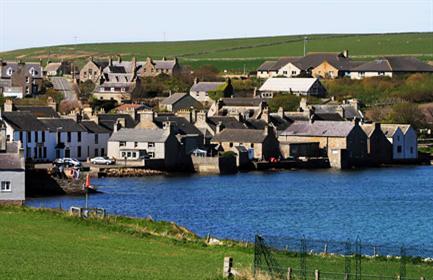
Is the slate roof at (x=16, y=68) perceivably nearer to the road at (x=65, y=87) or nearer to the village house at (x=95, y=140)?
the road at (x=65, y=87)

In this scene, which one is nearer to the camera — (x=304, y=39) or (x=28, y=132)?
(x=28, y=132)

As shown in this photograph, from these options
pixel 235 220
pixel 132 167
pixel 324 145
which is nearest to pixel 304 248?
pixel 235 220

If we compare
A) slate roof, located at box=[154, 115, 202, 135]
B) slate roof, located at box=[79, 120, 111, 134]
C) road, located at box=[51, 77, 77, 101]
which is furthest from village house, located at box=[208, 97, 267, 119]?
road, located at box=[51, 77, 77, 101]

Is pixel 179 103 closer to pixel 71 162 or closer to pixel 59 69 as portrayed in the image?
pixel 71 162

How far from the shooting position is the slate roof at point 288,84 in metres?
113

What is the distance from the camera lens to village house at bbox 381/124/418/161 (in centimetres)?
8138

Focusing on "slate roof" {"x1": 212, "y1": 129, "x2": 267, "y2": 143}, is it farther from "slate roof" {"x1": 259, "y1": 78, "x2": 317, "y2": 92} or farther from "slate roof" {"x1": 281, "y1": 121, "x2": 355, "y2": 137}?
"slate roof" {"x1": 259, "y1": 78, "x2": 317, "y2": 92}

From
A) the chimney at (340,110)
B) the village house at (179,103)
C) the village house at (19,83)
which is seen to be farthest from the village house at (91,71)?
the chimney at (340,110)

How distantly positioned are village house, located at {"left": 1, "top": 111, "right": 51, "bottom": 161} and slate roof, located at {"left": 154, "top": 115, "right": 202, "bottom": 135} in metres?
7.18

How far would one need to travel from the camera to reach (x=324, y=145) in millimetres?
78375

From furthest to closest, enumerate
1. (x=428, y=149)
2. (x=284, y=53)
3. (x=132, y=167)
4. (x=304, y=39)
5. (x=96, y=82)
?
(x=304, y=39)
(x=284, y=53)
(x=96, y=82)
(x=428, y=149)
(x=132, y=167)

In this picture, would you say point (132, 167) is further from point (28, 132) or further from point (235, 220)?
point (235, 220)

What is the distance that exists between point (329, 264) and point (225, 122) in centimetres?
5114

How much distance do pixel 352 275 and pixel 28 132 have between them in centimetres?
4441
